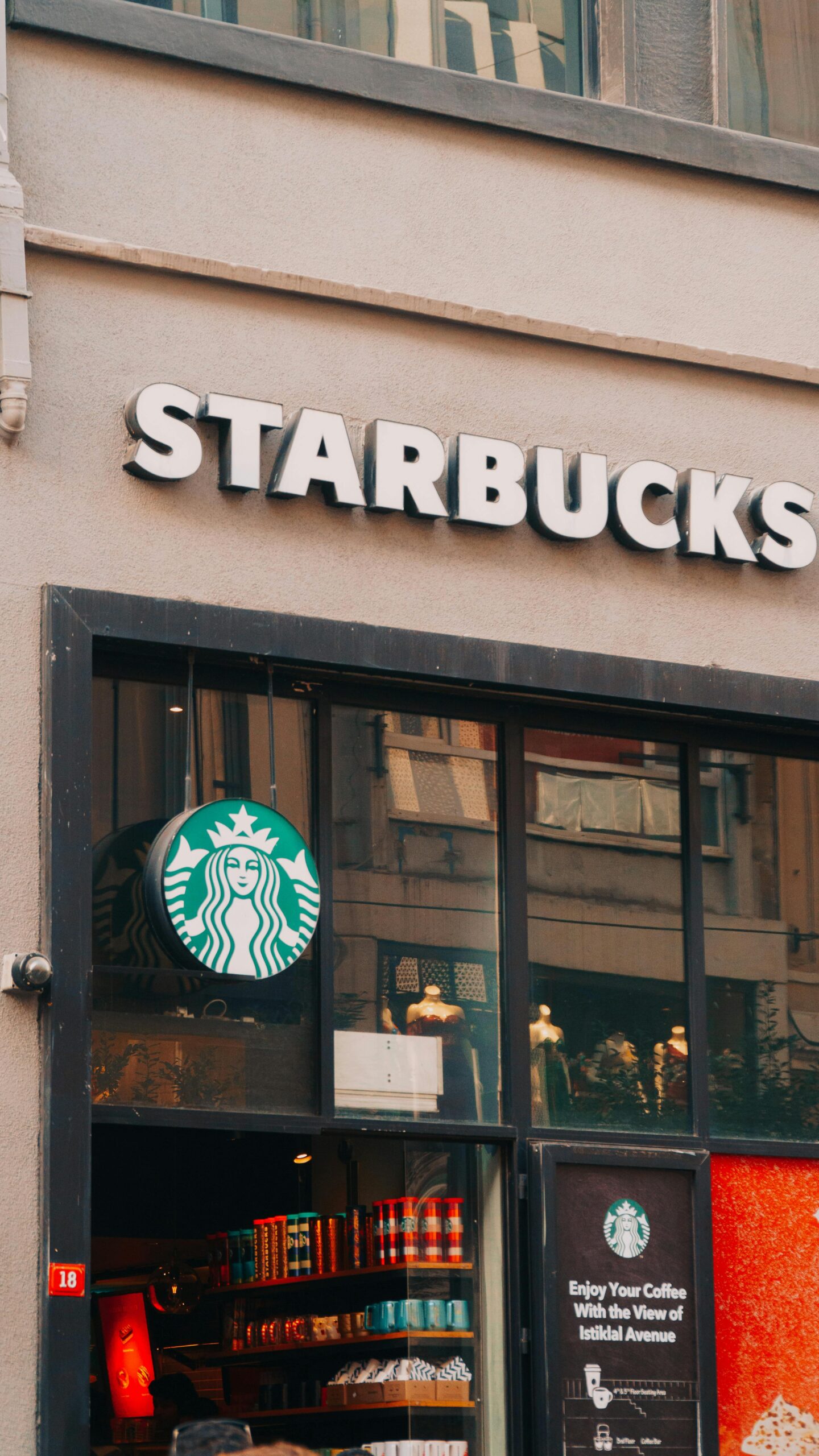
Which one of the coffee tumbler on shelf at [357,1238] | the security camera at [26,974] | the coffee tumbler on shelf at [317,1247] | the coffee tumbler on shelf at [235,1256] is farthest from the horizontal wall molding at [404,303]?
the coffee tumbler on shelf at [235,1256]

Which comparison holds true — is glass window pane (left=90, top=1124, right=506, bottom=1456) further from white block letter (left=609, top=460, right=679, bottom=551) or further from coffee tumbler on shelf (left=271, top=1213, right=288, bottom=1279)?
white block letter (left=609, top=460, right=679, bottom=551)

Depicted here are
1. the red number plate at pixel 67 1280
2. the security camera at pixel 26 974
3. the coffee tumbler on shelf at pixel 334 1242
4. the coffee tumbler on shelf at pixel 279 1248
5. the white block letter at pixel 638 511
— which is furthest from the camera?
the coffee tumbler on shelf at pixel 279 1248

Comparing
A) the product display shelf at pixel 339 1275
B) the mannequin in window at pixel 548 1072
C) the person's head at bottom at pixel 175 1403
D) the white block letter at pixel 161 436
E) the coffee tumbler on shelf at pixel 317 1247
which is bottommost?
the person's head at bottom at pixel 175 1403

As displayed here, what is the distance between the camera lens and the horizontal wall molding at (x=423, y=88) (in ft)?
30.4

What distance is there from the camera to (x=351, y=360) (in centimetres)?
962

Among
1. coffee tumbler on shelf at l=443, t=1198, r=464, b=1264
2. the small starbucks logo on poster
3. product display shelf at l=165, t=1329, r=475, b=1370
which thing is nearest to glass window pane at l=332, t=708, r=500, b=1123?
coffee tumbler on shelf at l=443, t=1198, r=464, b=1264

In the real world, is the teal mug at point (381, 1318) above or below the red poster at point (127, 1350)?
above

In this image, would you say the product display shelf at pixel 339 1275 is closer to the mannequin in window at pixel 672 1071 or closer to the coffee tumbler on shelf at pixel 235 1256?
the coffee tumbler on shelf at pixel 235 1256

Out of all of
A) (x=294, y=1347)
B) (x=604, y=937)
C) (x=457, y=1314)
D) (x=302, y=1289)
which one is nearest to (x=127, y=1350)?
(x=294, y=1347)

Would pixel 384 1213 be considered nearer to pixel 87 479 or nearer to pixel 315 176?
pixel 87 479

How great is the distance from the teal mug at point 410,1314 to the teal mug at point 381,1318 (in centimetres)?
9

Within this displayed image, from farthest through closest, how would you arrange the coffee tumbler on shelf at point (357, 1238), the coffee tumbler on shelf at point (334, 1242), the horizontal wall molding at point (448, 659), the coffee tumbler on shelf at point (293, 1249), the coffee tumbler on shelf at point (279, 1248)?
the coffee tumbler on shelf at point (279, 1248) < the coffee tumbler on shelf at point (293, 1249) < the coffee tumbler on shelf at point (334, 1242) < the coffee tumbler on shelf at point (357, 1238) < the horizontal wall molding at point (448, 659)

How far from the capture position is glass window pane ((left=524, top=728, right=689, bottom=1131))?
9773 millimetres

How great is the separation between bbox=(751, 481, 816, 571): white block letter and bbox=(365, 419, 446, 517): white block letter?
1823mm
